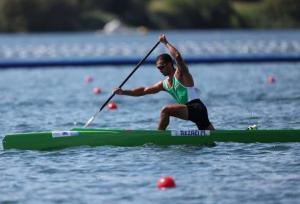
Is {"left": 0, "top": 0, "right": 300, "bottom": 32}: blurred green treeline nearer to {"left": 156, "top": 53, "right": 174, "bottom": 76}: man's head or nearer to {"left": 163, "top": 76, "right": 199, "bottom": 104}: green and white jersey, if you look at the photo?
{"left": 163, "top": 76, "right": 199, "bottom": 104}: green and white jersey

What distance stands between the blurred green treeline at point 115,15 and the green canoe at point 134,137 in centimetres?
6017

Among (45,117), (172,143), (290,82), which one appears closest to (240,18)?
(290,82)

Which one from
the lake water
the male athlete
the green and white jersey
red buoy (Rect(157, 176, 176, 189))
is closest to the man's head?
the male athlete

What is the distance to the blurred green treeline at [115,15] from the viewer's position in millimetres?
76562

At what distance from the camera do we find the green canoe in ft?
50.6

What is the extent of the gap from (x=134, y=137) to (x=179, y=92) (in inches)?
41.7

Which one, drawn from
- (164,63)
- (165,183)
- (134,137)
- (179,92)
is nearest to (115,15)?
(179,92)

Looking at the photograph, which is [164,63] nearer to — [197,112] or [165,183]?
[197,112]

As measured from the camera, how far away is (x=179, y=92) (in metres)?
15.6

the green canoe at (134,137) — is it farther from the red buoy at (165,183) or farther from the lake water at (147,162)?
the red buoy at (165,183)

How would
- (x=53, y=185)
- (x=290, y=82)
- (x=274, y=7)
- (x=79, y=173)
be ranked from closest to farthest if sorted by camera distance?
(x=53, y=185) < (x=79, y=173) < (x=290, y=82) < (x=274, y=7)

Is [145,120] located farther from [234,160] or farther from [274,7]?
[274,7]

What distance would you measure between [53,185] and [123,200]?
59.1 inches

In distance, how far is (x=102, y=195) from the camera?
12.1 m
